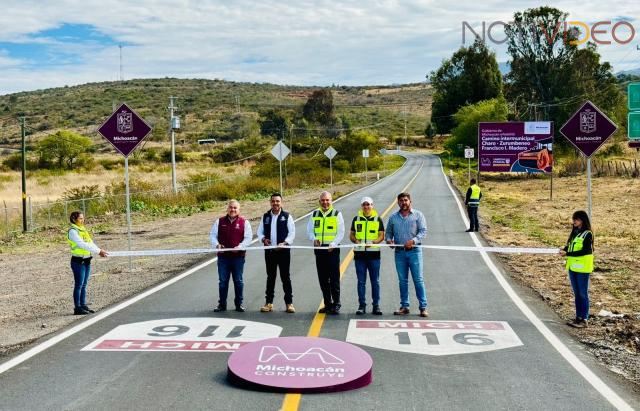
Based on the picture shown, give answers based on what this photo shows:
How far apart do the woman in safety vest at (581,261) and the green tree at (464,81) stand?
109 meters

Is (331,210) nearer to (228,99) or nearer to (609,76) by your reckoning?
(609,76)

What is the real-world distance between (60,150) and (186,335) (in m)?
68.8

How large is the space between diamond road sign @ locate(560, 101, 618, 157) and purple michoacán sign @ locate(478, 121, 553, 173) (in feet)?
119

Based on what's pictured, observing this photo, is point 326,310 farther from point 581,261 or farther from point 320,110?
point 320,110

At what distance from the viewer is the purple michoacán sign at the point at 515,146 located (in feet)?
163

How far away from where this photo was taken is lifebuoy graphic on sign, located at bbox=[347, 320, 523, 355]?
27.7 ft

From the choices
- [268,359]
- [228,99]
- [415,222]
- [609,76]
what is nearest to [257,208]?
[415,222]

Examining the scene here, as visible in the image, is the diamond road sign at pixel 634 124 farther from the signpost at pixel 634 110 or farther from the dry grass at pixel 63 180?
the dry grass at pixel 63 180

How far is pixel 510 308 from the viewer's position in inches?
427

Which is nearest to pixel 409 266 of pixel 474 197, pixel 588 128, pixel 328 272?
pixel 328 272

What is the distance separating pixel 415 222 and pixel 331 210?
129 centimetres

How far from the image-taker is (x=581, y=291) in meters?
9.77

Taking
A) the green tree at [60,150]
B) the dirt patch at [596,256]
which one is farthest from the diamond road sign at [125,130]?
the green tree at [60,150]

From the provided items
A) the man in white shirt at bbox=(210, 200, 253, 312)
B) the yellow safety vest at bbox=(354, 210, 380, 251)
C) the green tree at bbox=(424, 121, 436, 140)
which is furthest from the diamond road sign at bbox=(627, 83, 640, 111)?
the green tree at bbox=(424, 121, 436, 140)
